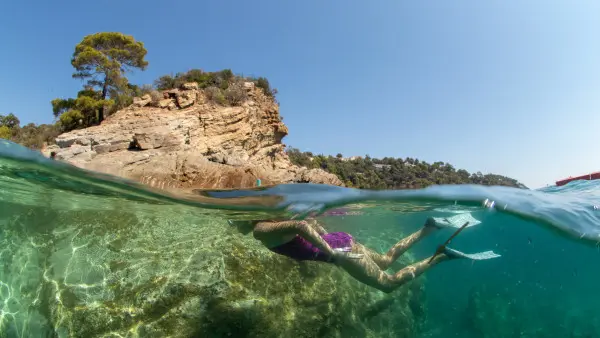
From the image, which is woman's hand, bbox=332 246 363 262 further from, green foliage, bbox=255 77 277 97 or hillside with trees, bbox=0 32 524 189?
green foliage, bbox=255 77 277 97

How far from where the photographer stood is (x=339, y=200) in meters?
10.4

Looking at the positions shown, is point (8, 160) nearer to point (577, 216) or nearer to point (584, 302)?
point (577, 216)

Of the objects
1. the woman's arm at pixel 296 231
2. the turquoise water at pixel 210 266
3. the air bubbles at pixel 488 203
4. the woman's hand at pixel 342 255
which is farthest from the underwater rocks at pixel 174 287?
the air bubbles at pixel 488 203

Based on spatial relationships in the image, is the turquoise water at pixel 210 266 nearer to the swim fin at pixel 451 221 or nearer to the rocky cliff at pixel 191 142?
the swim fin at pixel 451 221

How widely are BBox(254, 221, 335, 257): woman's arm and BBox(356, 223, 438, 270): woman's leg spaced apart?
2.21 meters

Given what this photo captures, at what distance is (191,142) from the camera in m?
18.6

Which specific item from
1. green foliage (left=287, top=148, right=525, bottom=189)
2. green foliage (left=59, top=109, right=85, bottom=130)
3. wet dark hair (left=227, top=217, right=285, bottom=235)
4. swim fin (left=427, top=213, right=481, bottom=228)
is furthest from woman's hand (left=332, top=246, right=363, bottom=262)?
Result: green foliage (left=59, top=109, right=85, bottom=130)

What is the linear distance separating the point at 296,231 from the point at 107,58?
82.8ft

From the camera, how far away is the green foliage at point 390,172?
24.8 meters

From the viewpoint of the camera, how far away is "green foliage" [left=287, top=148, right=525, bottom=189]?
81.4ft

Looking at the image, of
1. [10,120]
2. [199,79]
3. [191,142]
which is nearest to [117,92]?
[199,79]

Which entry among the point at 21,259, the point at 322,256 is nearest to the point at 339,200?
the point at 322,256

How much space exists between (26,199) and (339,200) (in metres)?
10.1

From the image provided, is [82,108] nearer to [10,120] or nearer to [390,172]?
[10,120]
